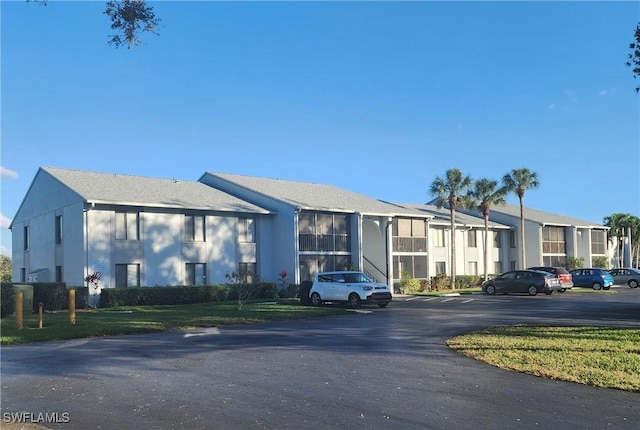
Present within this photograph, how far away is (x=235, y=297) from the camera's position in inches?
1300

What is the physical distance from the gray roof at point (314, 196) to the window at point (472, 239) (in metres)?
9.74

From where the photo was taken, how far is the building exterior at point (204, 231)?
3066 centimetres

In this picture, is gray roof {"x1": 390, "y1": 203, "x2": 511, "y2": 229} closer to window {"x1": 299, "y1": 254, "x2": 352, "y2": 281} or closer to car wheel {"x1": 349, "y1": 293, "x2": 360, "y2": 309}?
window {"x1": 299, "y1": 254, "x2": 352, "y2": 281}

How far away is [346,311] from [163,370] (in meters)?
14.2

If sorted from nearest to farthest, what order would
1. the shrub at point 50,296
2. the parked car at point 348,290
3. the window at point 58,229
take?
the shrub at point 50,296 < the parked car at point 348,290 < the window at point 58,229

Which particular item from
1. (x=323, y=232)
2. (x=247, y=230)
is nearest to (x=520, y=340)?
(x=247, y=230)

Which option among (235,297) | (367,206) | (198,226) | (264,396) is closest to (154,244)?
(198,226)

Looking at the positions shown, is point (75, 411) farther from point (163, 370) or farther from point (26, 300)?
point (26, 300)

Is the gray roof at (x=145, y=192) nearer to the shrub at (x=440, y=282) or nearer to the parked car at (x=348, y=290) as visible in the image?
the parked car at (x=348, y=290)

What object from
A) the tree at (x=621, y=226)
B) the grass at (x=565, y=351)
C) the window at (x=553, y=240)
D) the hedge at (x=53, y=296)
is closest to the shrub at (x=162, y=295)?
the hedge at (x=53, y=296)

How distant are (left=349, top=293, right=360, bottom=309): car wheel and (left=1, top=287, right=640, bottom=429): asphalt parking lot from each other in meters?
11.7

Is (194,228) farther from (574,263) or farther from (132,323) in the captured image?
(574,263)

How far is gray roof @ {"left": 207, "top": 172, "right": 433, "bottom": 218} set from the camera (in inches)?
1485

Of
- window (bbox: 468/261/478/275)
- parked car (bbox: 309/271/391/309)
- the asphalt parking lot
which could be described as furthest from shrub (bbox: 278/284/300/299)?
window (bbox: 468/261/478/275)
